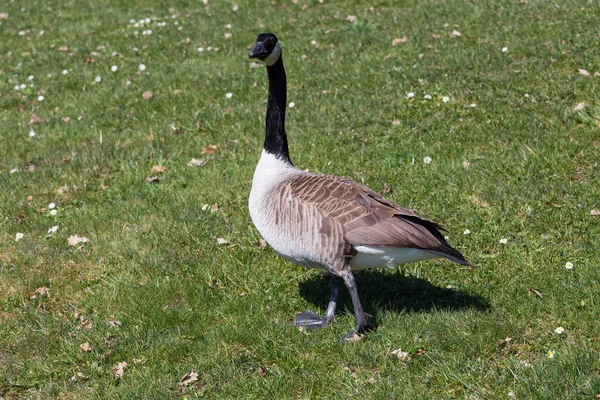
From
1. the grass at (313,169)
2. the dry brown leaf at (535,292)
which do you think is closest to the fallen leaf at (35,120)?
the grass at (313,169)

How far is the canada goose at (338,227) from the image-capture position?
458 centimetres

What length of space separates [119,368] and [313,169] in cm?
343

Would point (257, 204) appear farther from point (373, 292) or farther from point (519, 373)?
point (519, 373)

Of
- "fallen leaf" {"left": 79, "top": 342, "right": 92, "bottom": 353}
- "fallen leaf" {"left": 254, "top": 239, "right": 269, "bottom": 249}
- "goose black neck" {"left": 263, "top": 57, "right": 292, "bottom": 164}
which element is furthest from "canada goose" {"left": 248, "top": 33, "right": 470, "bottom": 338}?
"fallen leaf" {"left": 79, "top": 342, "right": 92, "bottom": 353}

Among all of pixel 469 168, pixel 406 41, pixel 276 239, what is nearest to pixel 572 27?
pixel 406 41

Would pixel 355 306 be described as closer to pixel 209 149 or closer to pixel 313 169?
pixel 313 169

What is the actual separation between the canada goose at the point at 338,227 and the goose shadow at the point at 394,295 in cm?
43

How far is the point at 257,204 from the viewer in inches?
200

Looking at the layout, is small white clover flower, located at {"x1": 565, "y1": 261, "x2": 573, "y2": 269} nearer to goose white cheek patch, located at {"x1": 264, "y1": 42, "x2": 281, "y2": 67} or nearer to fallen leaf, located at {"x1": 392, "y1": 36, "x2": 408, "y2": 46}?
goose white cheek patch, located at {"x1": 264, "y1": 42, "x2": 281, "y2": 67}

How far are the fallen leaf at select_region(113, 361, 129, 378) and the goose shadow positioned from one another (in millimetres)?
1594

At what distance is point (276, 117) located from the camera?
541 centimetres

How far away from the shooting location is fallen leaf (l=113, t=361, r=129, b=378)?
15.7 ft

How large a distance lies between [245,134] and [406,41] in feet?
12.0

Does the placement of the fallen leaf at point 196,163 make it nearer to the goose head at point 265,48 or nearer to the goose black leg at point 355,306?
the goose head at point 265,48
